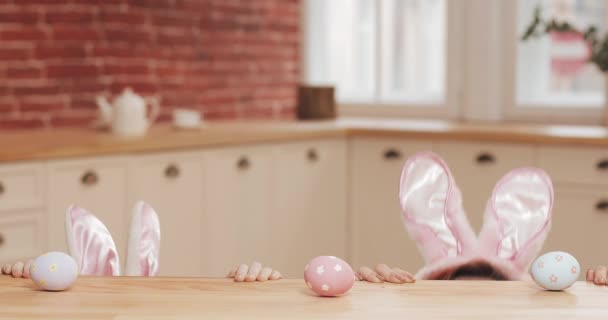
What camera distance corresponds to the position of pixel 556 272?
127 centimetres

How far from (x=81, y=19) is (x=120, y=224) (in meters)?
0.96

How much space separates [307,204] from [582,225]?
40.3 inches

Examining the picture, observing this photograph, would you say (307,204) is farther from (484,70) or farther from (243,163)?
(484,70)

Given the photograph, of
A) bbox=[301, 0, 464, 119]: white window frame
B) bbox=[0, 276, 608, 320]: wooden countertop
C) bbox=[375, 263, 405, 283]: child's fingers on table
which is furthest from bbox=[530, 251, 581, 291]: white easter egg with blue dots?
bbox=[301, 0, 464, 119]: white window frame

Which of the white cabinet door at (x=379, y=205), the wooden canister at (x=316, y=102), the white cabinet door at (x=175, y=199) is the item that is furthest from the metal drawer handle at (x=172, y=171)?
the wooden canister at (x=316, y=102)

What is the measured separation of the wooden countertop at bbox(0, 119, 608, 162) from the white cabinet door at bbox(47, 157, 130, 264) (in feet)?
0.13

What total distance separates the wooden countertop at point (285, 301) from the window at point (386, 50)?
3.11 metres

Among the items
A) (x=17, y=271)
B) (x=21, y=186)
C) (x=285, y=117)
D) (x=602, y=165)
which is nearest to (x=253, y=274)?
(x=17, y=271)

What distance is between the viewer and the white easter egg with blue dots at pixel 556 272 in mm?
1271

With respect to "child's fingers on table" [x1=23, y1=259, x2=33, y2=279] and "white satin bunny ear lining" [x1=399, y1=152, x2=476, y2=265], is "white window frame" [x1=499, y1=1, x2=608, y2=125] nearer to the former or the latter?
"white satin bunny ear lining" [x1=399, y1=152, x2=476, y2=265]

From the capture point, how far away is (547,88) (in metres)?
4.14

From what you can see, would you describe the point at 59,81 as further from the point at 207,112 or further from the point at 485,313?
the point at 485,313

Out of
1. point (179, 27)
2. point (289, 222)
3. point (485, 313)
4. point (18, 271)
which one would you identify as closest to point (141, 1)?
point (179, 27)

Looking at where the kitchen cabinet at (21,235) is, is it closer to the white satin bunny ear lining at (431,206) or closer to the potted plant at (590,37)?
the white satin bunny ear lining at (431,206)
